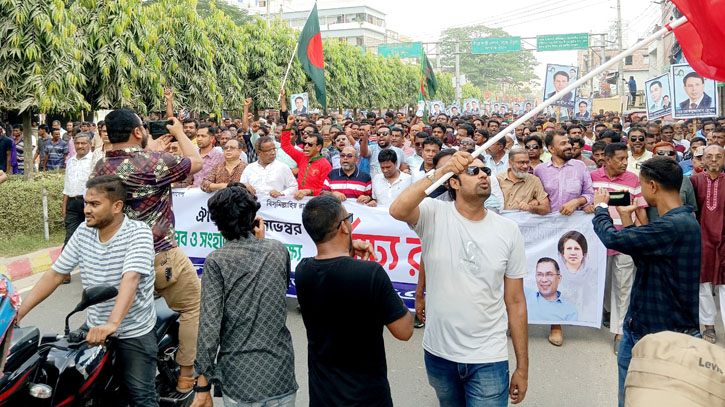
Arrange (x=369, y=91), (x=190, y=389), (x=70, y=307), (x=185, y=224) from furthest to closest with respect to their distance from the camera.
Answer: (x=369, y=91) < (x=185, y=224) < (x=70, y=307) < (x=190, y=389)

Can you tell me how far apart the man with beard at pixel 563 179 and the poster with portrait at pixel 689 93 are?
5.43 meters

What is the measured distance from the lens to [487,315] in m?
3.23

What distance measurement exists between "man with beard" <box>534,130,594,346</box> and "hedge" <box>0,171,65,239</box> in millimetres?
A: 7374

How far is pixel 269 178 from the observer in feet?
25.1

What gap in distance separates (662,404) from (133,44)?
12.6 m

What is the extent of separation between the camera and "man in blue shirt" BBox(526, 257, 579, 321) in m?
6.04

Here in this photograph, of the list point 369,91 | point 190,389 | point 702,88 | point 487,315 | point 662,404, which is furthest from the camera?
point 369,91

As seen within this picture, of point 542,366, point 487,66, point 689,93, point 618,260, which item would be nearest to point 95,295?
point 542,366

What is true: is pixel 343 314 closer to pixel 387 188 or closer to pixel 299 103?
pixel 387 188

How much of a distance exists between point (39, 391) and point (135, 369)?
27.9 inches

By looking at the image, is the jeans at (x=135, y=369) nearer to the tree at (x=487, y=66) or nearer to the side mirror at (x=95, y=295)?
the side mirror at (x=95, y=295)

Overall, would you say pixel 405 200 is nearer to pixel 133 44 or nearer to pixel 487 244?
pixel 487 244

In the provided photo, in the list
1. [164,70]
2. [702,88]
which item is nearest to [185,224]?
[702,88]

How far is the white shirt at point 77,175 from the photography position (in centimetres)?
787
